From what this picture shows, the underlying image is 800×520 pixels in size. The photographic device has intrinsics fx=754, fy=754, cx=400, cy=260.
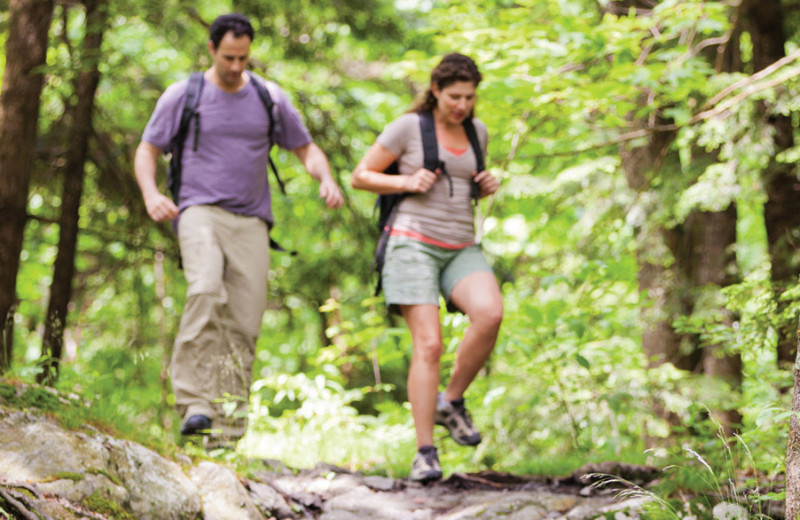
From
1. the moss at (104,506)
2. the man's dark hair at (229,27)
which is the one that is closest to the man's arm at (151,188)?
the man's dark hair at (229,27)

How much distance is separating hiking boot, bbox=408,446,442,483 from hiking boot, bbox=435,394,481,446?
1.03 ft

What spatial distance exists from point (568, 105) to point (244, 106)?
2.60 meters

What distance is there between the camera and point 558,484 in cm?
416

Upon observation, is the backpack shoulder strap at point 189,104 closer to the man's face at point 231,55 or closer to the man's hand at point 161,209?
the man's face at point 231,55

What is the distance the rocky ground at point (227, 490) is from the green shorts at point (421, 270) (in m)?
1.03

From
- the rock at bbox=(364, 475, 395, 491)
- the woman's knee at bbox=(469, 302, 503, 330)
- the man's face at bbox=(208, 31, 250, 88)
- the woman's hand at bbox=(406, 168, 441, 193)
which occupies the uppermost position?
the man's face at bbox=(208, 31, 250, 88)

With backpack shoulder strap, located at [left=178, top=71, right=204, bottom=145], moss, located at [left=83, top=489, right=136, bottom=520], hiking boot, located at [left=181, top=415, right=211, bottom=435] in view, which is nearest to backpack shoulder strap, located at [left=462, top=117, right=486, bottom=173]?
backpack shoulder strap, located at [left=178, top=71, right=204, bottom=145]

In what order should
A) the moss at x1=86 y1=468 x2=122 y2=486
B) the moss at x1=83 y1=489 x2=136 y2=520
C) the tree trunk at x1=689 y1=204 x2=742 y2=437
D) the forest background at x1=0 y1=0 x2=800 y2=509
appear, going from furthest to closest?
the tree trunk at x1=689 y1=204 x2=742 y2=437, the forest background at x1=0 y1=0 x2=800 y2=509, the moss at x1=86 y1=468 x2=122 y2=486, the moss at x1=83 y1=489 x2=136 y2=520

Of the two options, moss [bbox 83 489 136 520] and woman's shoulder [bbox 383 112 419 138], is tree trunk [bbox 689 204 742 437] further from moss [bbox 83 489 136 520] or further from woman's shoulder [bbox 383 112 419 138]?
moss [bbox 83 489 136 520]

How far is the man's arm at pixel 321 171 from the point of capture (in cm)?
473

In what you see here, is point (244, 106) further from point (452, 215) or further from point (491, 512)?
point (491, 512)

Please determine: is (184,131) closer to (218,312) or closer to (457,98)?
(218,312)

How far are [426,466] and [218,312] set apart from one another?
1.53 metres

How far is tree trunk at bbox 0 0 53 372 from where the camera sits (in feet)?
20.2
